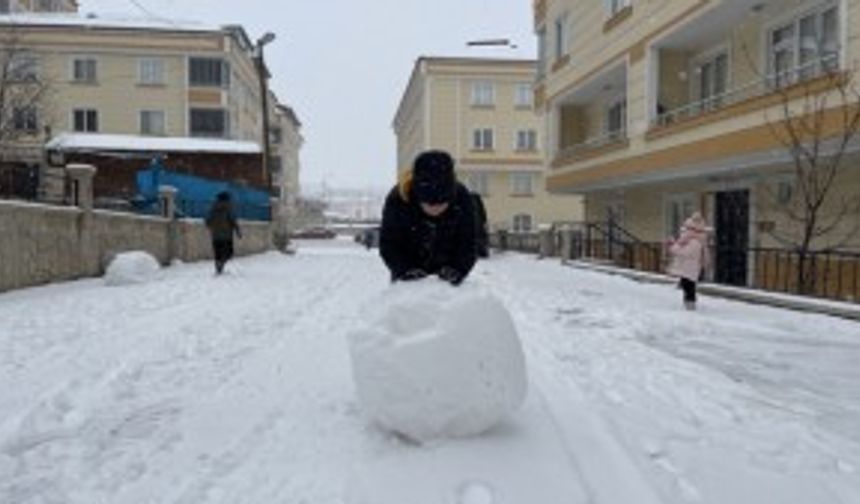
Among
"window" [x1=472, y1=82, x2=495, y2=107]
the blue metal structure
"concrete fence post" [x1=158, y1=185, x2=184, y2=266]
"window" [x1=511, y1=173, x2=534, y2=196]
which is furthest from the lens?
"window" [x1=472, y1=82, x2=495, y2=107]

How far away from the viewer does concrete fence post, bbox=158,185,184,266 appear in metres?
24.0

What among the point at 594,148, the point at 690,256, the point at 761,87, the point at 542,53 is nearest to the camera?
the point at 690,256

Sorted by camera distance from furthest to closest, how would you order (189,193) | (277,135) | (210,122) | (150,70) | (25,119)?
(277,135)
(210,122)
(150,70)
(25,119)
(189,193)

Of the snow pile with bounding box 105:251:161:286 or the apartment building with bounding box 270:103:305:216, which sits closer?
the snow pile with bounding box 105:251:161:286

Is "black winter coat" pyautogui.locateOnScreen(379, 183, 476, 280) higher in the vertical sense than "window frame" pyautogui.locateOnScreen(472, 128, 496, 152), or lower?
lower

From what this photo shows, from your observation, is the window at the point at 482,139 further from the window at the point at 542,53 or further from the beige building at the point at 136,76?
the window at the point at 542,53

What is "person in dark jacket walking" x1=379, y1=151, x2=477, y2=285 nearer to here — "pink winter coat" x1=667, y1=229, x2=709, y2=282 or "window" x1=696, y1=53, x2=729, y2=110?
"pink winter coat" x1=667, y1=229, x2=709, y2=282

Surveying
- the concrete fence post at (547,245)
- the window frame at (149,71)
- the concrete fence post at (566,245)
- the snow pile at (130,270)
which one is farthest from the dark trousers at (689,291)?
the window frame at (149,71)

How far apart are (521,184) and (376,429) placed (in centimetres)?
6356

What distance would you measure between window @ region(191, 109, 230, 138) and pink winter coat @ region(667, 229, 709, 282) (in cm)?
4784

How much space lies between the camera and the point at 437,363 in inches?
203

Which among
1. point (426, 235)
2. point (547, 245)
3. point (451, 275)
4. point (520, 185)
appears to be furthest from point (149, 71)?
point (451, 275)

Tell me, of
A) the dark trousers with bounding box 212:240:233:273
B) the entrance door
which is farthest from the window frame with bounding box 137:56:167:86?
the entrance door

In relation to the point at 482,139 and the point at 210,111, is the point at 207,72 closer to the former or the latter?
the point at 210,111
